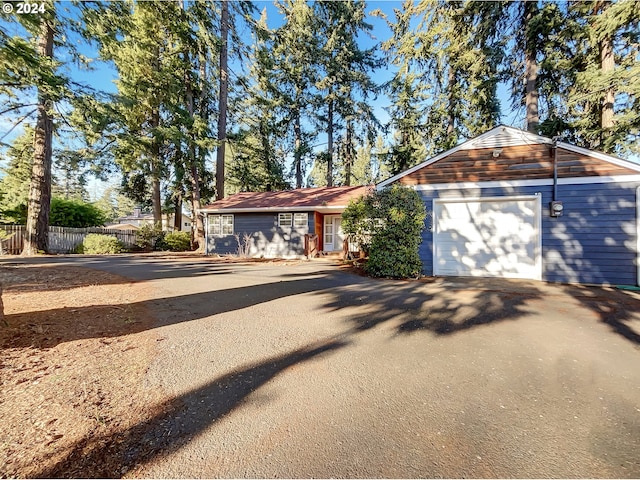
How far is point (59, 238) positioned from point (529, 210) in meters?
20.7

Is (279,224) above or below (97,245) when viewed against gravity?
above

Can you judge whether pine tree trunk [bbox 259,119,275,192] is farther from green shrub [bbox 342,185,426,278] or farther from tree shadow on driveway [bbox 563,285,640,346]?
tree shadow on driveway [bbox 563,285,640,346]

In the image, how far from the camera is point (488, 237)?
24.5 ft

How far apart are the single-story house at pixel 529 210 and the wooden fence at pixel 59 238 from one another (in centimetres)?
1712

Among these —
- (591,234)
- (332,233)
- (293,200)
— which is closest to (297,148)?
(293,200)

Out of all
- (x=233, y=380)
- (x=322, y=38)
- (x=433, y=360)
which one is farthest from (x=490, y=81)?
(x=233, y=380)

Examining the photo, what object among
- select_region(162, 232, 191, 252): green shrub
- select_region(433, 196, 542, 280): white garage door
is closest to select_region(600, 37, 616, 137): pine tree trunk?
select_region(433, 196, 542, 280): white garage door

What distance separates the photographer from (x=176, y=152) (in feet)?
53.8

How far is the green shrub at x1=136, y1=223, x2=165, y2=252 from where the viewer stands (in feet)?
54.4

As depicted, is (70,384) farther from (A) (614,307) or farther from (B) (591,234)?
(B) (591,234)

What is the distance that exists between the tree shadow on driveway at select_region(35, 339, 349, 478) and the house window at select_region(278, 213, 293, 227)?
11.2 m

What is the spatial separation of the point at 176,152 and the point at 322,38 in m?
13.9

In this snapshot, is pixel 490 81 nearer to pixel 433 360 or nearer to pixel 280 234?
pixel 280 234

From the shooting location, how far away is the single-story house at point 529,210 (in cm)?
655
